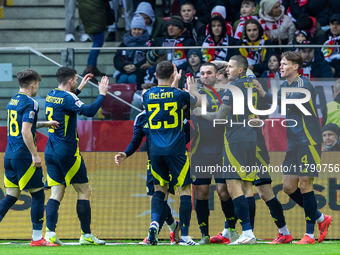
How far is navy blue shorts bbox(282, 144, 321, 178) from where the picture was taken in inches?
245

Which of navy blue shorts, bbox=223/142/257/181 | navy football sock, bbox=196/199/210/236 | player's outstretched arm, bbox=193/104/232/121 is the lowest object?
navy football sock, bbox=196/199/210/236

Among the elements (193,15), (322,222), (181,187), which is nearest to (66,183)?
(181,187)

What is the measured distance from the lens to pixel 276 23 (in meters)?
10.2

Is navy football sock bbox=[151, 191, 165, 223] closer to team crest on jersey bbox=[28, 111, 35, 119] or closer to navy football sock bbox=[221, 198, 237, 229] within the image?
navy football sock bbox=[221, 198, 237, 229]

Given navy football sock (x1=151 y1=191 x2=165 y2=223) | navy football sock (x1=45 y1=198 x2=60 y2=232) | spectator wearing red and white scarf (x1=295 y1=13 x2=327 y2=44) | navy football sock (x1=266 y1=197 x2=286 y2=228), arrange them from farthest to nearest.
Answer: spectator wearing red and white scarf (x1=295 y1=13 x2=327 y2=44)
navy football sock (x1=266 y1=197 x2=286 y2=228)
navy football sock (x1=45 y1=198 x2=60 y2=232)
navy football sock (x1=151 y1=191 x2=165 y2=223)

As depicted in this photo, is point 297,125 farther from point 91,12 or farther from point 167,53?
point 91,12

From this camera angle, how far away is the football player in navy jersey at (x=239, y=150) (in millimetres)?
6117

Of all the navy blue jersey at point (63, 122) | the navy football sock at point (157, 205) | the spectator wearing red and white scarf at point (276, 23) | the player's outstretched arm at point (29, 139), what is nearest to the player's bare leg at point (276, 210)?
the navy football sock at point (157, 205)

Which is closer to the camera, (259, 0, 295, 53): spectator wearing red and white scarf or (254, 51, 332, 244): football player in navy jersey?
(254, 51, 332, 244): football player in navy jersey

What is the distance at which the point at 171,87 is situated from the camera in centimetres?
619

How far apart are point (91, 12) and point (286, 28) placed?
407 centimetres

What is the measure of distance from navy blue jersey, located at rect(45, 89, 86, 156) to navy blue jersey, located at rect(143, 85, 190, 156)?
93 cm

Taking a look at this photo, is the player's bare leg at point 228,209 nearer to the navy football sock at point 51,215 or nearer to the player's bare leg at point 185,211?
the player's bare leg at point 185,211

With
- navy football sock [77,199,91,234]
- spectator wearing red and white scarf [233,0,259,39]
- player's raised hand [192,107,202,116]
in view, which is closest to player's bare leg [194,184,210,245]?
player's raised hand [192,107,202,116]
